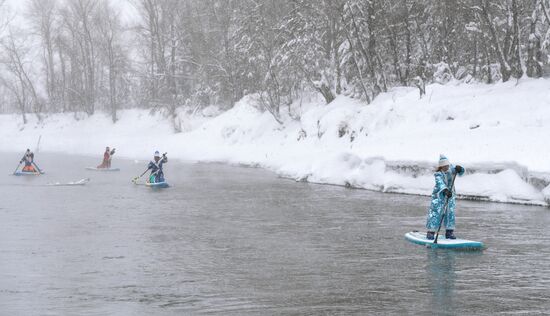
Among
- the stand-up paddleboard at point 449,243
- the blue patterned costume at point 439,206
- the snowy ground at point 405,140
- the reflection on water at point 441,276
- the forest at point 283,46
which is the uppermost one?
the forest at point 283,46

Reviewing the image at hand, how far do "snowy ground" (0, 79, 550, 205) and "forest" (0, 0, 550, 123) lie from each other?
1.54m

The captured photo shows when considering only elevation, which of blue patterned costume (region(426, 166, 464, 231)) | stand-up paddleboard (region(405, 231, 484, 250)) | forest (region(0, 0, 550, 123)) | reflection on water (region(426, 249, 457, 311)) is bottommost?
reflection on water (region(426, 249, 457, 311))

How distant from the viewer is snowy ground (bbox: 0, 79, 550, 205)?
68.3 feet

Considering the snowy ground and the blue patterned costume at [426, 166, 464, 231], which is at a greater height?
the snowy ground

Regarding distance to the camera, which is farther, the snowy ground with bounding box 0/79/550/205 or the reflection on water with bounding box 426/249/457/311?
the snowy ground with bounding box 0/79/550/205

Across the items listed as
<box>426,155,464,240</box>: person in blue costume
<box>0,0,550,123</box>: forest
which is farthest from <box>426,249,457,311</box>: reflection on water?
<box>0,0,550,123</box>: forest

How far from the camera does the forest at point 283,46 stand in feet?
107

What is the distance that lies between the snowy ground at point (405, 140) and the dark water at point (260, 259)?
216 centimetres

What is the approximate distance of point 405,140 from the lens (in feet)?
88.0

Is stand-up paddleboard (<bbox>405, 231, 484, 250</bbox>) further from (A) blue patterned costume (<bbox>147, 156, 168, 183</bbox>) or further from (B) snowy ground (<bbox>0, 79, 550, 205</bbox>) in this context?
(A) blue patterned costume (<bbox>147, 156, 168, 183</bbox>)

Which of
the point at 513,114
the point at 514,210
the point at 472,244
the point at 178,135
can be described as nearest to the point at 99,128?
the point at 178,135

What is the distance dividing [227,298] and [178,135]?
46.7 metres

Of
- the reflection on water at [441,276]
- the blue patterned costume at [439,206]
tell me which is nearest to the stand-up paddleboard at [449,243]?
the reflection on water at [441,276]

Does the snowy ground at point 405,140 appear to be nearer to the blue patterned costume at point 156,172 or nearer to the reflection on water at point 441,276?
the blue patterned costume at point 156,172
